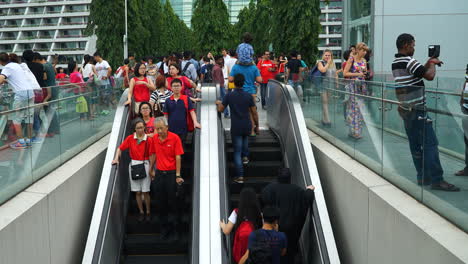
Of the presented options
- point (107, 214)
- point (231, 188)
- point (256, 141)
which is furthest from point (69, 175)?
point (256, 141)

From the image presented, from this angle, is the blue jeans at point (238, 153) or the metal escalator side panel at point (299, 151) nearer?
the metal escalator side panel at point (299, 151)

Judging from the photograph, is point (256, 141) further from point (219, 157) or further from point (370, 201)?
point (370, 201)

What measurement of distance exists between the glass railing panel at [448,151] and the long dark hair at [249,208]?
224cm

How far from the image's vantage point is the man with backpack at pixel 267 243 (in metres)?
6.69

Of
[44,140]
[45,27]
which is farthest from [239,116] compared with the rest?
[45,27]

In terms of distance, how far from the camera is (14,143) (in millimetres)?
6750

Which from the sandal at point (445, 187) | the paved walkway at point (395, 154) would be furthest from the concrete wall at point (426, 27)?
the sandal at point (445, 187)

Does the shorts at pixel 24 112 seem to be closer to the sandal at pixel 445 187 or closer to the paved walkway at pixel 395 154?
the paved walkway at pixel 395 154

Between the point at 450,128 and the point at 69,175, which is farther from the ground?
the point at 450,128

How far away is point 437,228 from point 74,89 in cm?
685

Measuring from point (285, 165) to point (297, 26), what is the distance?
16198mm

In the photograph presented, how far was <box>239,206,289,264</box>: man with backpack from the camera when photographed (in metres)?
6.69

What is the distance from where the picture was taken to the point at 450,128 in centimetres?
546

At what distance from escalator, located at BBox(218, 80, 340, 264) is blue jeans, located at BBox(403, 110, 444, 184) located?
2.18 metres
